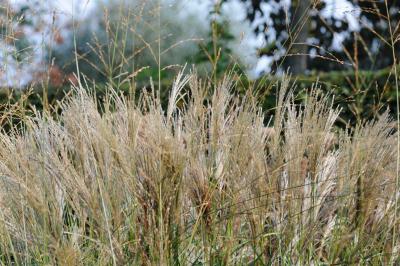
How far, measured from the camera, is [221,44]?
10492 mm

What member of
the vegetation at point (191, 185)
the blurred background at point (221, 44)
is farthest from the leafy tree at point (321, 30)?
the vegetation at point (191, 185)

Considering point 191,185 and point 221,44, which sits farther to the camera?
point 221,44

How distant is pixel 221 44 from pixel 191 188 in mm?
8341

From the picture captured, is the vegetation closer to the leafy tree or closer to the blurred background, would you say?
the blurred background

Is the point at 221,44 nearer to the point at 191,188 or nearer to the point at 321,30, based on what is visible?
the point at 321,30

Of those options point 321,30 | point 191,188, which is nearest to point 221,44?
point 321,30

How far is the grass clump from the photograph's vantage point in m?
2.10

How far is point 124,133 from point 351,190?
0.81 m

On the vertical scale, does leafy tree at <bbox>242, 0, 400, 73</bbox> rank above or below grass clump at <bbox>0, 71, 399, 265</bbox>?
below

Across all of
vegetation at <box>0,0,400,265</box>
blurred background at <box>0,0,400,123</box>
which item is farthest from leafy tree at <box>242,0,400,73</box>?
vegetation at <box>0,0,400,265</box>

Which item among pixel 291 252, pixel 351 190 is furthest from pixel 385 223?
pixel 291 252

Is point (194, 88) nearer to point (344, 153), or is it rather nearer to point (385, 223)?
point (344, 153)

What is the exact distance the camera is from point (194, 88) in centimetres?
232

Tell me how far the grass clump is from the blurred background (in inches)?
6.3
